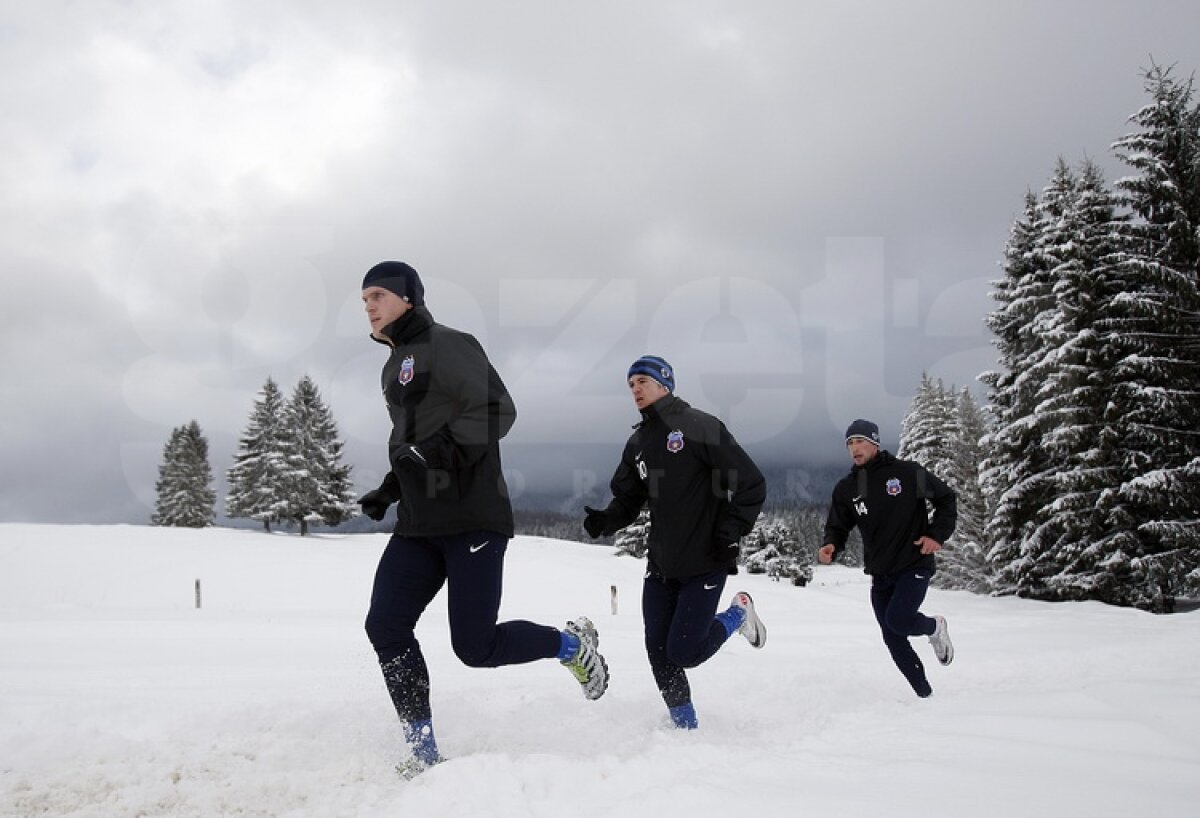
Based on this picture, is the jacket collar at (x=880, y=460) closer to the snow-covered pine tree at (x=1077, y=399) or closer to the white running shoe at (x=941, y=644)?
the white running shoe at (x=941, y=644)

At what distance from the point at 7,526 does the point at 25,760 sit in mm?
43555

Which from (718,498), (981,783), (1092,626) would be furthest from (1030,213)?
(981,783)

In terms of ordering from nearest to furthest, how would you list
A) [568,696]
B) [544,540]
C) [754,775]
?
[754,775]
[568,696]
[544,540]

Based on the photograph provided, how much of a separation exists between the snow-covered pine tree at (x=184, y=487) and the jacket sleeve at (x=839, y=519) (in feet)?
203

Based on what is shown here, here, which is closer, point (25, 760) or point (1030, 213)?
point (25, 760)

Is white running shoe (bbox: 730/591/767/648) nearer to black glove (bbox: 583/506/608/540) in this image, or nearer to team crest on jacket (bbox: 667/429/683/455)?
black glove (bbox: 583/506/608/540)

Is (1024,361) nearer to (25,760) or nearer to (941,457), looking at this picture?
(941,457)

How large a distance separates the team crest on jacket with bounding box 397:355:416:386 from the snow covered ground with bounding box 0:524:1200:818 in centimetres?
188

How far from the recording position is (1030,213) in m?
22.8

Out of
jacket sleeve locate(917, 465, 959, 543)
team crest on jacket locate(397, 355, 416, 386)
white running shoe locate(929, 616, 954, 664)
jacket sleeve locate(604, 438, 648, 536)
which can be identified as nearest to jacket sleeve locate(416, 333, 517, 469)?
team crest on jacket locate(397, 355, 416, 386)

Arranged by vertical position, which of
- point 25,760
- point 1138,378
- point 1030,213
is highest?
point 1030,213

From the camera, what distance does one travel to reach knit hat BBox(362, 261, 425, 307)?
409 cm

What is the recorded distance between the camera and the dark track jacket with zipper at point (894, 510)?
6.48 m

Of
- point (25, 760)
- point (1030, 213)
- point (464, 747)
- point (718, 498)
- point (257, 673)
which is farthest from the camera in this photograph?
point (1030, 213)
